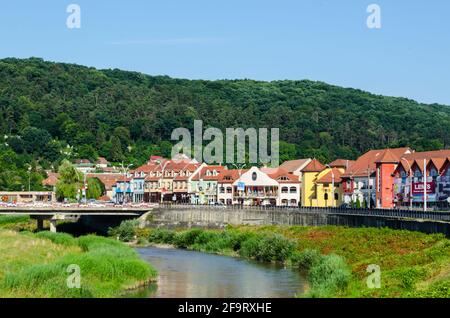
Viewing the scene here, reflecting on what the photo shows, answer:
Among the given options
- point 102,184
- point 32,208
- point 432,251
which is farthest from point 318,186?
point 432,251

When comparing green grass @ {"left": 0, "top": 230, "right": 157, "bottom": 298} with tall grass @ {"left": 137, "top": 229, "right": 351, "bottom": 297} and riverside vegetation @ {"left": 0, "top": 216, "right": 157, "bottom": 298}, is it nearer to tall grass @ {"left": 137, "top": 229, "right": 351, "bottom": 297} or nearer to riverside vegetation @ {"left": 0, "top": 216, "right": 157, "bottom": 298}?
riverside vegetation @ {"left": 0, "top": 216, "right": 157, "bottom": 298}

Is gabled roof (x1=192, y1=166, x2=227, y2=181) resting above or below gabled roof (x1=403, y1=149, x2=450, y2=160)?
below

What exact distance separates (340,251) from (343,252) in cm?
76

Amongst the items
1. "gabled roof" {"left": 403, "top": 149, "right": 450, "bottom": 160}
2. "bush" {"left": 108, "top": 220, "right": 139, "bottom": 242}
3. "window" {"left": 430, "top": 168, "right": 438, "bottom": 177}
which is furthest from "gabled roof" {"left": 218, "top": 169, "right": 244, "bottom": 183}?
"window" {"left": 430, "top": 168, "right": 438, "bottom": 177}

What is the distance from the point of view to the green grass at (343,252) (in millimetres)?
49000

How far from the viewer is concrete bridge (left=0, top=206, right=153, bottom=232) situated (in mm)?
106500

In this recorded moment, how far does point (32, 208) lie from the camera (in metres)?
108

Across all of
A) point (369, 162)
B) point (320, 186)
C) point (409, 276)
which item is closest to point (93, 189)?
point (320, 186)

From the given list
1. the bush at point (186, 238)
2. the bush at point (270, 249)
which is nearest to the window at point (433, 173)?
the bush at point (186, 238)

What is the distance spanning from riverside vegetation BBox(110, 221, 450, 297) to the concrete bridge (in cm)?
408

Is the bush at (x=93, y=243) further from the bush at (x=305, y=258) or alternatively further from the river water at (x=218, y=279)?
the bush at (x=305, y=258)

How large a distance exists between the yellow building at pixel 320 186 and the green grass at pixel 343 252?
3387cm
